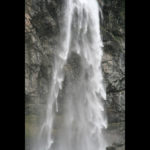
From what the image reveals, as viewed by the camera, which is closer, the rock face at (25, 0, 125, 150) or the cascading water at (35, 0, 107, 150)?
the rock face at (25, 0, 125, 150)

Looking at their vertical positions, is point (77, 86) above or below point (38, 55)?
below

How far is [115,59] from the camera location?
358 inches

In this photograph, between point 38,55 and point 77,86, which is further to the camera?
point 77,86

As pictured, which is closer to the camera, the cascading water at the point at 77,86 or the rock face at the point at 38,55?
the rock face at the point at 38,55

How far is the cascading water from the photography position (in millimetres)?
7887

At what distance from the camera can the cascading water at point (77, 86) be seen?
7887 mm

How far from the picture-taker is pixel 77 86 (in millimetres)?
8273

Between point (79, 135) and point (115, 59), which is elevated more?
point (115, 59)

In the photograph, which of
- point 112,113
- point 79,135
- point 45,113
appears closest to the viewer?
point 45,113

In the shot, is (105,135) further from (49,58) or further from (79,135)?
(49,58)
